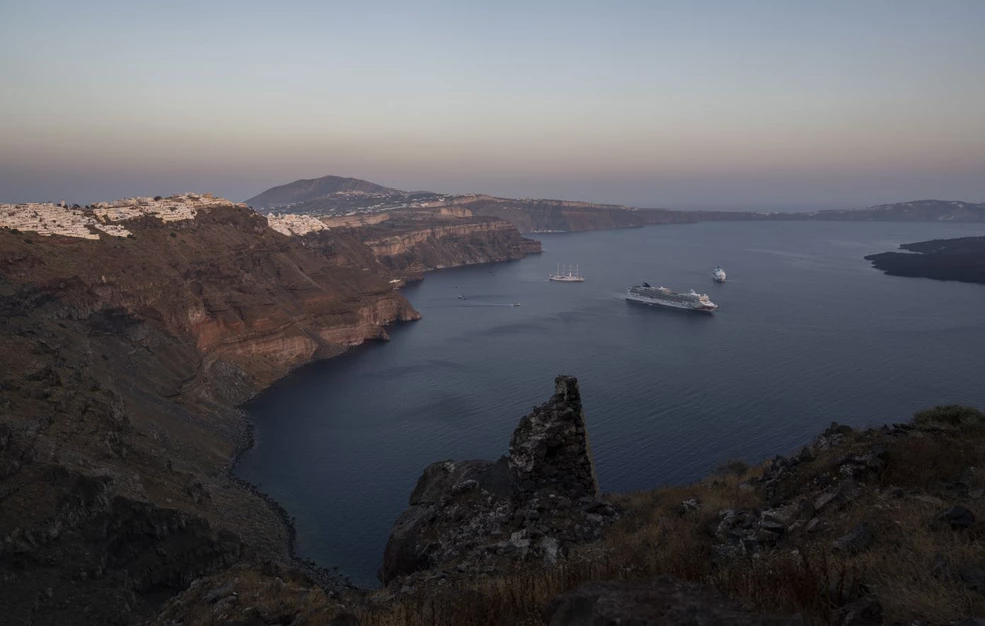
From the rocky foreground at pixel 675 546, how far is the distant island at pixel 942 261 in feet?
394

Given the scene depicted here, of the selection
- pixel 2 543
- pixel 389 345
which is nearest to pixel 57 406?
pixel 2 543

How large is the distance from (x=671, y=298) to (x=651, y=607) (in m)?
94.3

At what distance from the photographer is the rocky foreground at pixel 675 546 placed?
475cm

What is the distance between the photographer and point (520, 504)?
42.8ft

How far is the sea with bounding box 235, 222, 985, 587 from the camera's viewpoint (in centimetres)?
3781

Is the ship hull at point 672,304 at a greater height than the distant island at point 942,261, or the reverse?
the distant island at point 942,261

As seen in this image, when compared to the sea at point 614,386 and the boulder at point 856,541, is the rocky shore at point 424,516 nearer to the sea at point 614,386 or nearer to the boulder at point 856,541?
the boulder at point 856,541

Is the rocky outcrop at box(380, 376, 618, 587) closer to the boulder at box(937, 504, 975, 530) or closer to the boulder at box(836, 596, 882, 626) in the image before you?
the boulder at box(937, 504, 975, 530)

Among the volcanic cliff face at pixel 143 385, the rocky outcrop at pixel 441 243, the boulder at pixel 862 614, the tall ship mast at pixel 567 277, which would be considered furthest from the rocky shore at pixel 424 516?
the rocky outcrop at pixel 441 243

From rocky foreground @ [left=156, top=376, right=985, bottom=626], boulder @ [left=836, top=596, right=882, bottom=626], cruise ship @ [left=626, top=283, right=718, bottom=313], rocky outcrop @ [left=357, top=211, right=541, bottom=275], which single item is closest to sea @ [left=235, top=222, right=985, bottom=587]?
cruise ship @ [left=626, top=283, right=718, bottom=313]

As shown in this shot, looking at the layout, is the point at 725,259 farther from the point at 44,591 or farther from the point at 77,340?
the point at 44,591

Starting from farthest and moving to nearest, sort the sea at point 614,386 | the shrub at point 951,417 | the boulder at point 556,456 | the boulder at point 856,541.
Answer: the sea at point 614,386 < the boulder at point 556,456 < the shrub at point 951,417 < the boulder at point 856,541

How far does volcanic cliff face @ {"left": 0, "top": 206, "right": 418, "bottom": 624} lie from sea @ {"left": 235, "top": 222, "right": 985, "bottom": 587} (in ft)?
13.0

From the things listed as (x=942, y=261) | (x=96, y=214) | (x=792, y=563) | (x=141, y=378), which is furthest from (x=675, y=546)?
(x=942, y=261)
